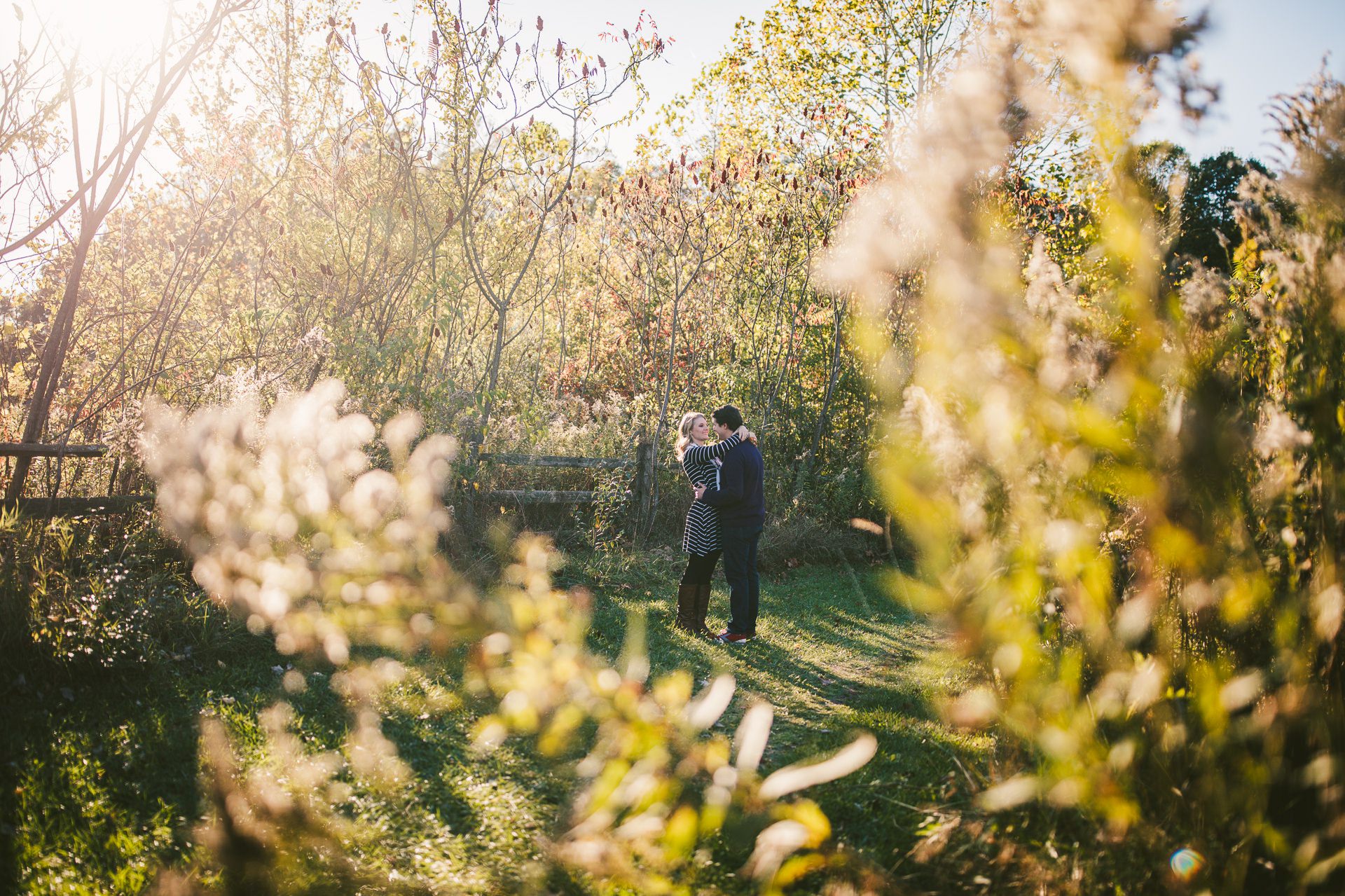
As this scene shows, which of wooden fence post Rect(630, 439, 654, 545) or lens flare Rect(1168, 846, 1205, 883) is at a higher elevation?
wooden fence post Rect(630, 439, 654, 545)

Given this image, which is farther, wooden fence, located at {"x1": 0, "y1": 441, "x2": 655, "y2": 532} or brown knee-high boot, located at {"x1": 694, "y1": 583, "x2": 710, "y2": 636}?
brown knee-high boot, located at {"x1": 694, "y1": 583, "x2": 710, "y2": 636}

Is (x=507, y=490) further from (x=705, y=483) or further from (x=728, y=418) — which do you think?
(x=728, y=418)

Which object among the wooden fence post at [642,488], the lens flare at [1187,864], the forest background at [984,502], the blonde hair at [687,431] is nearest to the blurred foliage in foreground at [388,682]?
the forest background at [984,502]

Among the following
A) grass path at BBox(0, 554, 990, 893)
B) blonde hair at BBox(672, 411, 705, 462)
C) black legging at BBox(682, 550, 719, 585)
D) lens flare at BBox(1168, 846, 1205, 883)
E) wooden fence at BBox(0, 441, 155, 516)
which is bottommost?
grass path at BBox(0, 554, 990, 893)

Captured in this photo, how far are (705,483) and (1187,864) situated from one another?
4750 mm

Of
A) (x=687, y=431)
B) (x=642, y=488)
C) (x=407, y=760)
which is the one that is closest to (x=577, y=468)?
(x=642, y=488)

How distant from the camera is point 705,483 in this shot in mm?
6516

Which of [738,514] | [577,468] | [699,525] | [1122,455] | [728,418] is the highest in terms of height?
[728,418]

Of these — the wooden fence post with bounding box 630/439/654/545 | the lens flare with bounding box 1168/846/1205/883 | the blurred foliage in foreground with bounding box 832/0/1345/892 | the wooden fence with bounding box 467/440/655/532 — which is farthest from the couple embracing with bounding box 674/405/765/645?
the lens flare with bounding box 1168/846/1205/883

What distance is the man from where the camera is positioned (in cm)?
639

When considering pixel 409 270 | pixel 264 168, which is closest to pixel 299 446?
pixel 409 270

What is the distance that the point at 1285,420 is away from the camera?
1.99m

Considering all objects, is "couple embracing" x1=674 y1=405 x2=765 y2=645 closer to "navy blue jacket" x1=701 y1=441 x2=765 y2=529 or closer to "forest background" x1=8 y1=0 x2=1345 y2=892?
"navy blue jacket" x1=701 y1=441 x2=765 y2=529

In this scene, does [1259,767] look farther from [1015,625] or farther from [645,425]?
[645,425]
